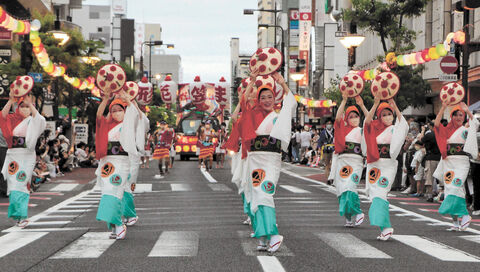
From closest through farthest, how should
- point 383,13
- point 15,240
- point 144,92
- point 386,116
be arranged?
point 15,240 < point 386,116 < point 383,13 < point 144,92

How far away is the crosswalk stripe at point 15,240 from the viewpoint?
381 inches

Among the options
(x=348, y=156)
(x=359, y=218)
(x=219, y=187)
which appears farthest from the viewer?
(x=219, y=187)

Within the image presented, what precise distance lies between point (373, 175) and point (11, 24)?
1227cm

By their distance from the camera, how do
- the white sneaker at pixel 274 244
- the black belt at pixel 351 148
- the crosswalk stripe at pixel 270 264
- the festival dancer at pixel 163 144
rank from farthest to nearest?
the festival dancer at pixel 163 144
the black belt at pixel 351 148
the white sneaker at pixel 274 244
the crosswalk stripe at pixel 270 264

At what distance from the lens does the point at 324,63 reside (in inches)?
2847

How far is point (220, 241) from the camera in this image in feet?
33.9

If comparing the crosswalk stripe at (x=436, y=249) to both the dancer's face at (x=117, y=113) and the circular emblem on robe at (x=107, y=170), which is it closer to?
the circular emblem on robe at (x=107, y=170)

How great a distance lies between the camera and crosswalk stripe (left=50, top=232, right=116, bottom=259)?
8967 mm

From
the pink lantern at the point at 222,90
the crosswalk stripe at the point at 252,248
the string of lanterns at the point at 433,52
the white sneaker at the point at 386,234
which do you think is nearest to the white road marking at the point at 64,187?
the string of lanterns at the point at 433,52

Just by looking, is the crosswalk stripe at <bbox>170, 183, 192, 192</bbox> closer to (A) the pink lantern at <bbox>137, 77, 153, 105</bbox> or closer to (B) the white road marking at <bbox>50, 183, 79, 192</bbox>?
(B) the white road marking at <bbox>50, 183, 79, 192</bbox>

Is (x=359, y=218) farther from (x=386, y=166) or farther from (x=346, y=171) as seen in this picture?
(x=386, y=166)

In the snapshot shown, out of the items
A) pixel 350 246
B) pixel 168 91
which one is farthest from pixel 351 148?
pixel 168 91

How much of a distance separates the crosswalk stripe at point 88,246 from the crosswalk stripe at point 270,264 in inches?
73.1

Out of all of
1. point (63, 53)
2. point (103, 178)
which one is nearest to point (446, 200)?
point (103, 178)
